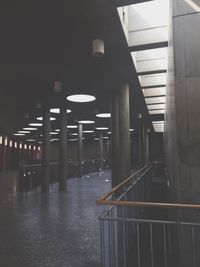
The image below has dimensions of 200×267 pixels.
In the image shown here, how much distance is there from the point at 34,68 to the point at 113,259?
6.47 m

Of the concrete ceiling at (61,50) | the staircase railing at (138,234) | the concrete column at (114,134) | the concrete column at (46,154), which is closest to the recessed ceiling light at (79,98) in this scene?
the concrete ceiling at (61,50)

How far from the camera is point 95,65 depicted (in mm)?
8133

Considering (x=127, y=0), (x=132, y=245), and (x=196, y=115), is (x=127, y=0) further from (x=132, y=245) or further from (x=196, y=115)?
(x=132, y=245)

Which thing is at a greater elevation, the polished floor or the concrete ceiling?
the concrete ceiling

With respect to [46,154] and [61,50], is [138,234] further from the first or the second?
[46,154]

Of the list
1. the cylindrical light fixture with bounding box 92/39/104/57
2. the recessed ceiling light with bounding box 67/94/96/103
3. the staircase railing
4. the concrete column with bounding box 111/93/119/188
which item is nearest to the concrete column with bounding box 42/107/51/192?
the recessed ceiling light with bounding box 67/94/96/103

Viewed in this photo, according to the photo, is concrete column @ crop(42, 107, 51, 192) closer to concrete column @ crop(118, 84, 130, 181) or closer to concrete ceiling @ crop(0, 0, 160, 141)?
concrete ceiling @ crop(0, 0, 160, 141)

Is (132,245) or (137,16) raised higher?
(137,16)

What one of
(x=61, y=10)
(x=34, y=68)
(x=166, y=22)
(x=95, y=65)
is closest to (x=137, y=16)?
(x=166, y=22)

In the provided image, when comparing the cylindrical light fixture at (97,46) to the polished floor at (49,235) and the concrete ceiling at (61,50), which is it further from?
the polished floor at (49,235)

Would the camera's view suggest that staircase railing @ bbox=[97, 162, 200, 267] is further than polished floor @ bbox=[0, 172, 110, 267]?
No

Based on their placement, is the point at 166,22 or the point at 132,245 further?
the point at 166,22

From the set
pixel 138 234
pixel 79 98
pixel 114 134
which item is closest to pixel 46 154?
pixel 79 98

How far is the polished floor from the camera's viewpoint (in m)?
4.43
